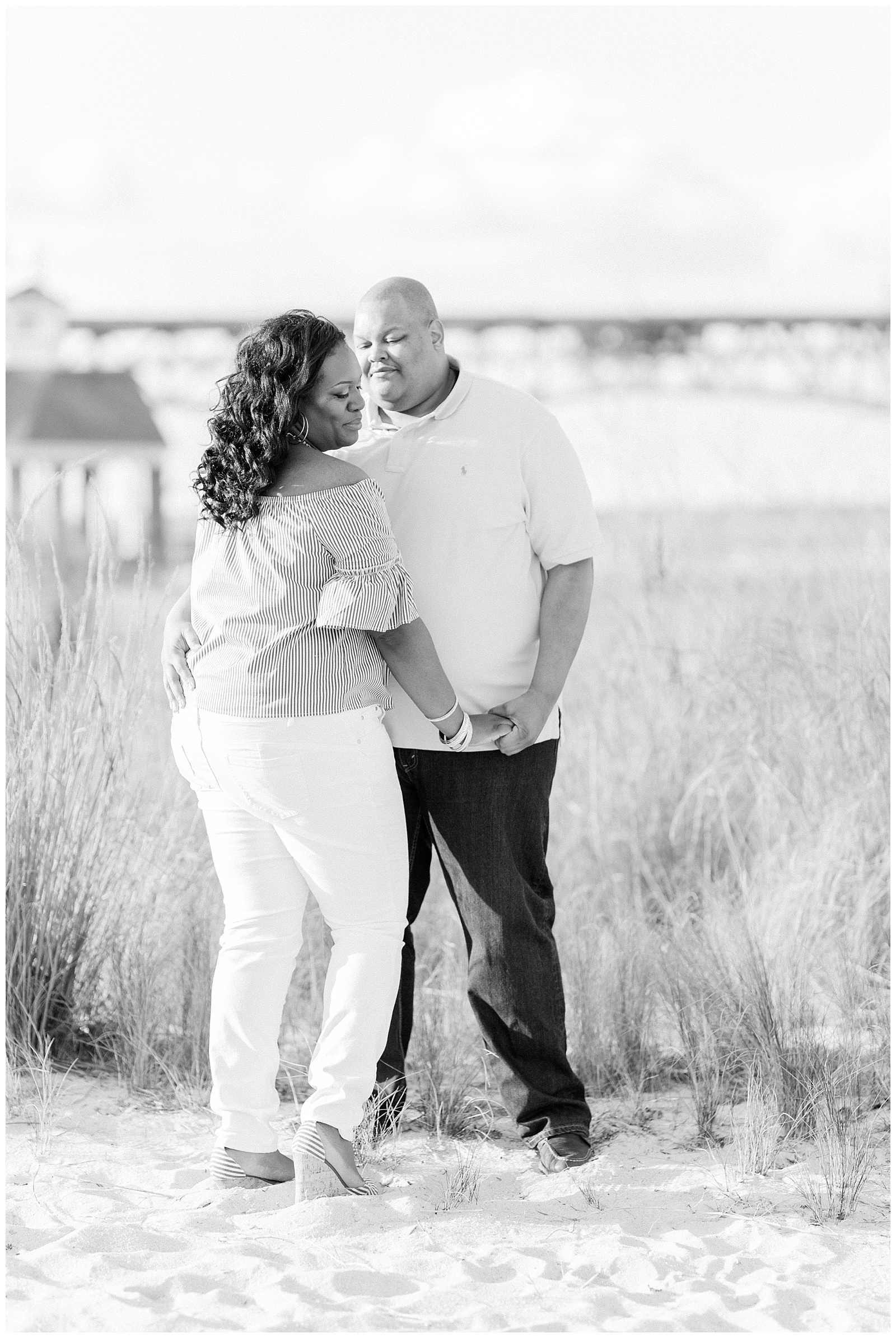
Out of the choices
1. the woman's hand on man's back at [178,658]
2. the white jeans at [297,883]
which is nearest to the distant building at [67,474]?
the woman's hand on man's back at [178,658]

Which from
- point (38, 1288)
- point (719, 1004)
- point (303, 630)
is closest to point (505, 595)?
point (303, 630)

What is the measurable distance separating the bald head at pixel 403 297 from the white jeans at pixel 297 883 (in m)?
0.75

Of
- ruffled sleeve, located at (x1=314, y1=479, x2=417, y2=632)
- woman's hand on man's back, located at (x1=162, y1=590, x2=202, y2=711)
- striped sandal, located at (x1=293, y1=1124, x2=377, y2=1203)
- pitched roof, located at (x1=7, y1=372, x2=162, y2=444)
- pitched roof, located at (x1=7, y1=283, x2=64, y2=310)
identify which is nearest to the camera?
ruffled sleeve, located at (x1=314, y1=479, x2=417, y2=632)

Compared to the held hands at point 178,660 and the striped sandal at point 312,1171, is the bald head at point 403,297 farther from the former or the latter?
the striped sandal at point 312,1171

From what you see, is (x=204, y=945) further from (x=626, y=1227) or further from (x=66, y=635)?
(x=626, y=1227)

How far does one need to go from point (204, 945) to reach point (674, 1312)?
1.45 m

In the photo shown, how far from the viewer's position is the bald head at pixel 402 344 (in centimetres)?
226

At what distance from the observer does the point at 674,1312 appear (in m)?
1.80

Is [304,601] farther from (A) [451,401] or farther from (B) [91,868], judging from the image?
(B) [91,868]

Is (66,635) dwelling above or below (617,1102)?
above

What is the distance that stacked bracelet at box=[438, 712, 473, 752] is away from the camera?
214 centimetres

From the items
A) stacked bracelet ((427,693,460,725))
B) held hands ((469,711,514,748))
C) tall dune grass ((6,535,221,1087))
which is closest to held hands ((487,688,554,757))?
held hands ((469,711,514,748))

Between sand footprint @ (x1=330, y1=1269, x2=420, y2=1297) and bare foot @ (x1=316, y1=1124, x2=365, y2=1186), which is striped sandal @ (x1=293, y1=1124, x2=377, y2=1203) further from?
sand footprint @ (x1=330, y1=1269, x2=420, y2=1297)

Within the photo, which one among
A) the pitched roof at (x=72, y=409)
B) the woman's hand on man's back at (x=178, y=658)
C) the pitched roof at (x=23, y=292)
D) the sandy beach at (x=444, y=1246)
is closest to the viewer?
the sandy beach at (x=444, y=1246)
